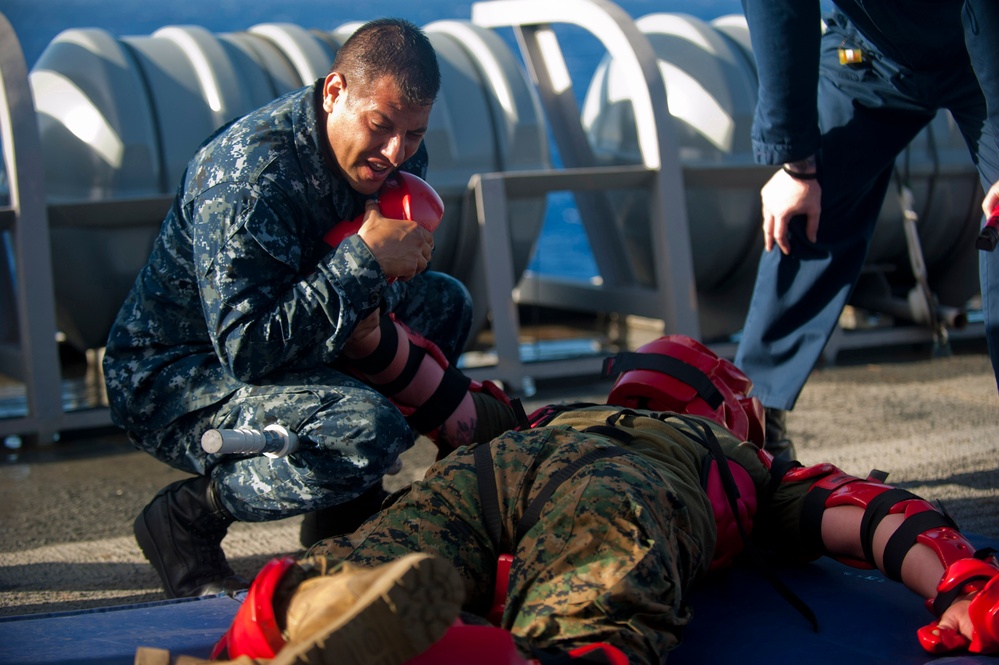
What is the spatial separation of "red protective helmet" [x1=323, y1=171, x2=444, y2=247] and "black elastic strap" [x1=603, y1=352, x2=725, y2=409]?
1.95ft

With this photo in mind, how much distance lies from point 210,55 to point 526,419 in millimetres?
3048

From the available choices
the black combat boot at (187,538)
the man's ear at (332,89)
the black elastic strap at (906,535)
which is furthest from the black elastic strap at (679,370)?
the black combat boot at (187,538)

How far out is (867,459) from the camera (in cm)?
343

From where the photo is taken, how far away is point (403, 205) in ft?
7.97

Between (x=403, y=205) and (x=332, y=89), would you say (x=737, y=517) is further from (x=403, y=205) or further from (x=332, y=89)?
(x=332, y=89)

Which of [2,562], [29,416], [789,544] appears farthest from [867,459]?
[29,416]

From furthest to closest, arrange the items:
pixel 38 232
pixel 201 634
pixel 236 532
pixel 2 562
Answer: pixel 38 232 < pixel 236 532 < pixel 2 562 < pixel 201 634

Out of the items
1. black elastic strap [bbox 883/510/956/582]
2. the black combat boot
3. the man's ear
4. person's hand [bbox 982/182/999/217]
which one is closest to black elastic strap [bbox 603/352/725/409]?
black elastic strap [bbox 883/510/956/582]

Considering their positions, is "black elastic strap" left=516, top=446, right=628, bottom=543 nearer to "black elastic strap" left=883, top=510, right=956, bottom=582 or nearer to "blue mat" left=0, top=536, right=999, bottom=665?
Answer: "blue mat" left=0, top=536, right=999, bottom=665

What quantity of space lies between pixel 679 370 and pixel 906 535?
72 centimetres

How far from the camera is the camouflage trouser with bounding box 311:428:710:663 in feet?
5.33

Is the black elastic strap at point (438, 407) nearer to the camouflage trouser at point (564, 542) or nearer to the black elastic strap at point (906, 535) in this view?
the camouflage trouser at point (564, 542)

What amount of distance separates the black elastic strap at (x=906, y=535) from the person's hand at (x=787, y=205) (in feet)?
3.41

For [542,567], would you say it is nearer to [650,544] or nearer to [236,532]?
[650,544]
